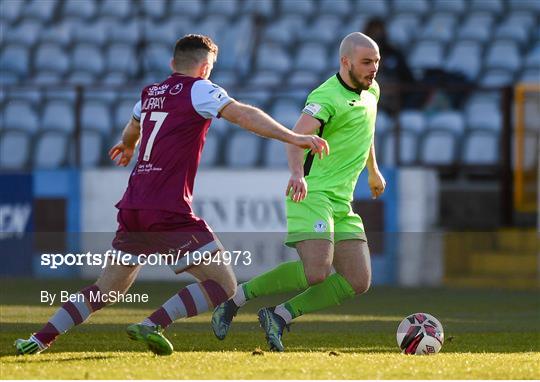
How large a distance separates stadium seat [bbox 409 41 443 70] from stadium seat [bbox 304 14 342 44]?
984 millimetres

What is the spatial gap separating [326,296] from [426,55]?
32.9 feet

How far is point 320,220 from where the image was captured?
764 centimetres

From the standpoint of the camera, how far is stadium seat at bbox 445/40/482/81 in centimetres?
1697

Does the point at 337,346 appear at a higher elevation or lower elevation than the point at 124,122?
lower

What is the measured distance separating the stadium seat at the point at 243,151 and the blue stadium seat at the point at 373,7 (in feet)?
11.1

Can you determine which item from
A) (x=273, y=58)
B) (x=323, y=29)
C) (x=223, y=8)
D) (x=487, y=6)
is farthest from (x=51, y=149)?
(x=487, y=6)

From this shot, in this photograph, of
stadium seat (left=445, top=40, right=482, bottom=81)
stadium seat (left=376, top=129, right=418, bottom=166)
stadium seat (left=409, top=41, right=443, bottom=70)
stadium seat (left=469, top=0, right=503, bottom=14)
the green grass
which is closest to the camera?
the green grass

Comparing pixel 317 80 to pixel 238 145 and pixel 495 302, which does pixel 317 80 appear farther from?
pixel 495 302

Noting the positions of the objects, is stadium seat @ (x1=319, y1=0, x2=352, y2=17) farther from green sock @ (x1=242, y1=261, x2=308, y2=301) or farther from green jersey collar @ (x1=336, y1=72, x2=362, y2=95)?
green sock @ (x1=242, y1=261, x2=308, y2=301)

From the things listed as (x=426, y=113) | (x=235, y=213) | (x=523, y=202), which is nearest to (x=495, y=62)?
(x=426, y=113)

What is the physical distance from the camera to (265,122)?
6.62 meters

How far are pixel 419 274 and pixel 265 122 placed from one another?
28.9 feet

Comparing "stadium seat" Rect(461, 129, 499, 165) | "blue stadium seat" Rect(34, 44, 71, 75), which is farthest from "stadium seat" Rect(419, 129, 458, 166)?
"blue stadium seat" Rect(34, 44, 71, 75)

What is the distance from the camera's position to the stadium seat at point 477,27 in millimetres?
17531
